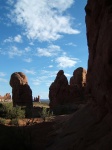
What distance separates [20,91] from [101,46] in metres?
38.2

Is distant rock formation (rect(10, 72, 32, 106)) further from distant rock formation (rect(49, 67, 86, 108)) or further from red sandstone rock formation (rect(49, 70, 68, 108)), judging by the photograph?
red sandstone rock formation (rect(49, 70, 68, 108))

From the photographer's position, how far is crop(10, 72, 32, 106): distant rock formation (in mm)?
46719

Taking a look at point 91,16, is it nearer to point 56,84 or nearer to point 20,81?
point 56,84

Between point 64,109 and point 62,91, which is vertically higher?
point 62,91

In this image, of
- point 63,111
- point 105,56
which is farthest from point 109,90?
point 63,111

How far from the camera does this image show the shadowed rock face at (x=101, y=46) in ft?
27.8

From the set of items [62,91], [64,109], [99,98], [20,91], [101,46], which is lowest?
[64,109]

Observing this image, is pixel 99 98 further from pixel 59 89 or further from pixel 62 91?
pixel 59 89

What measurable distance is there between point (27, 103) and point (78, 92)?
31.1 feet

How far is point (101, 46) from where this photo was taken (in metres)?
9.73

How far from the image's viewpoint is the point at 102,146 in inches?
298

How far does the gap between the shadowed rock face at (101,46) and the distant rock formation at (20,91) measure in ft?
115

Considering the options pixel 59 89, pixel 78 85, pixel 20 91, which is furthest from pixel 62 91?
pixel 20 91

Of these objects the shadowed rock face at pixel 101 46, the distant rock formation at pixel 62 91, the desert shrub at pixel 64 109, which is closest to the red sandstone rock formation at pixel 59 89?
the distant rock formation at pixel 62 91
